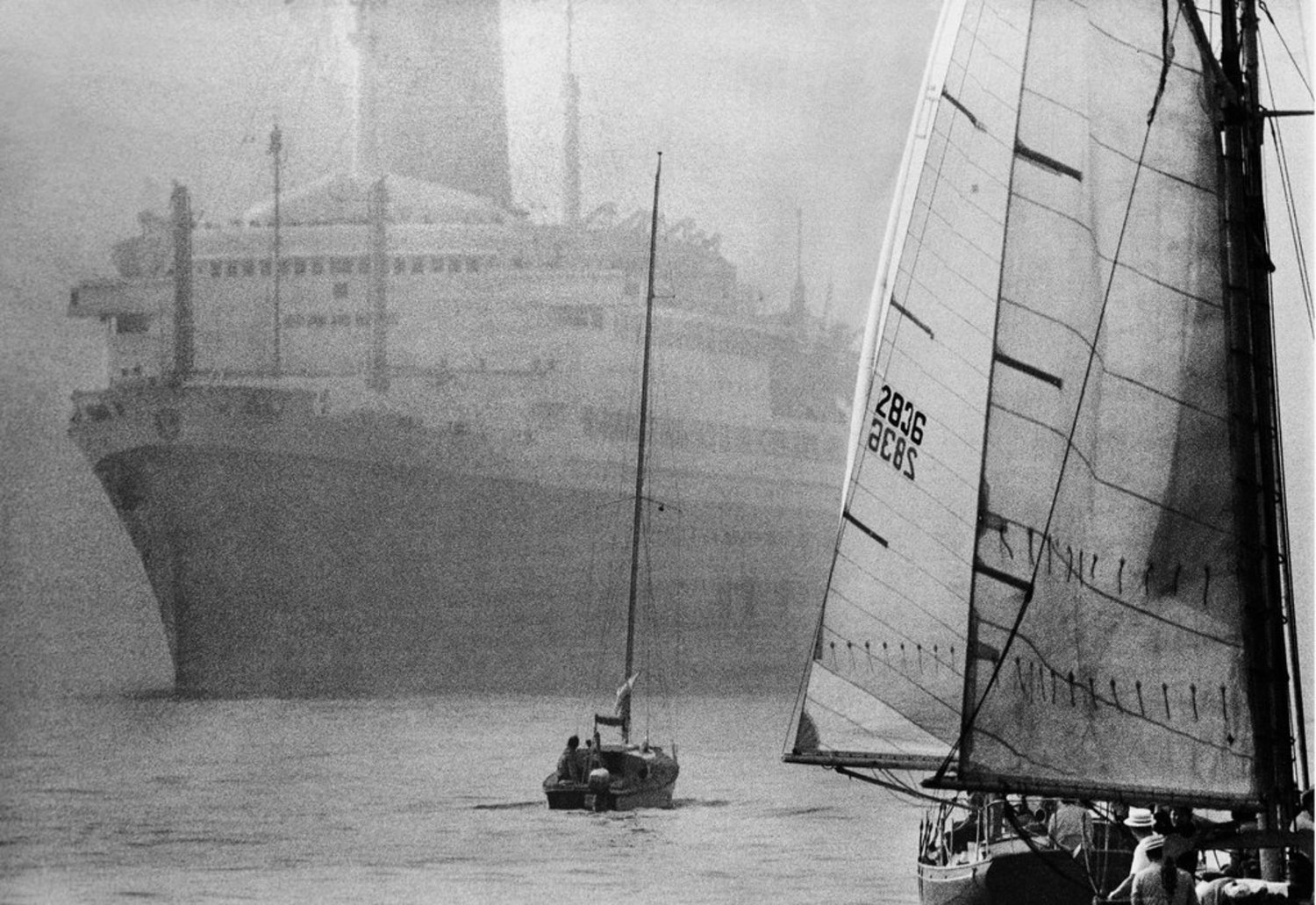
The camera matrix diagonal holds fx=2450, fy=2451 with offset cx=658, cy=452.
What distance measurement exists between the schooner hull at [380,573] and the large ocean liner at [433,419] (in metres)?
0.02

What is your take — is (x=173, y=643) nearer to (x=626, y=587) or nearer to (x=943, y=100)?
(x=626, y=587)

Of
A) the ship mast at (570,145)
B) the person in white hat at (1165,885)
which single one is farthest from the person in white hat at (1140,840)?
the ship mast at (570,145)

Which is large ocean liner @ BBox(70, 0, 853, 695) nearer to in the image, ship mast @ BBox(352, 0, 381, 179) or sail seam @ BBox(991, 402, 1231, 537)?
ship mast @ BBox(352, 0, 381, 179)

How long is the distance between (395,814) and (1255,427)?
15.1ft

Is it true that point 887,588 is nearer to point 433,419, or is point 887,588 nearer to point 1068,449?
point 1068,449

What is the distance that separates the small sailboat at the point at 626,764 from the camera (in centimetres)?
1026

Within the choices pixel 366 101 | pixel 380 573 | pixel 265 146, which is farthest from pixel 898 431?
pixel 380 573

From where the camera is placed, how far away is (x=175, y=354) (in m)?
9.83

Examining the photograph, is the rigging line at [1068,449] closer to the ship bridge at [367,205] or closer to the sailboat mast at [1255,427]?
the sailboat mast at [1255,427]

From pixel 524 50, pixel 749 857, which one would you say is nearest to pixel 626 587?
pixel 749 857

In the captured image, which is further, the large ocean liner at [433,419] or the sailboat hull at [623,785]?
the sailboat hull at [623,785]

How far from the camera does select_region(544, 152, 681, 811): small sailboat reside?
33.7ft

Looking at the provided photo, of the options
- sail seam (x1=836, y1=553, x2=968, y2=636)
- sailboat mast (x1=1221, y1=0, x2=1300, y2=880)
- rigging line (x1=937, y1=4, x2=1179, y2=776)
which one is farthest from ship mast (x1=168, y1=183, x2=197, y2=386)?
sailboat mast (x1=1221, y1=0, x2=1300, y2=880)

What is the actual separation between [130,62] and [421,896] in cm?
315
